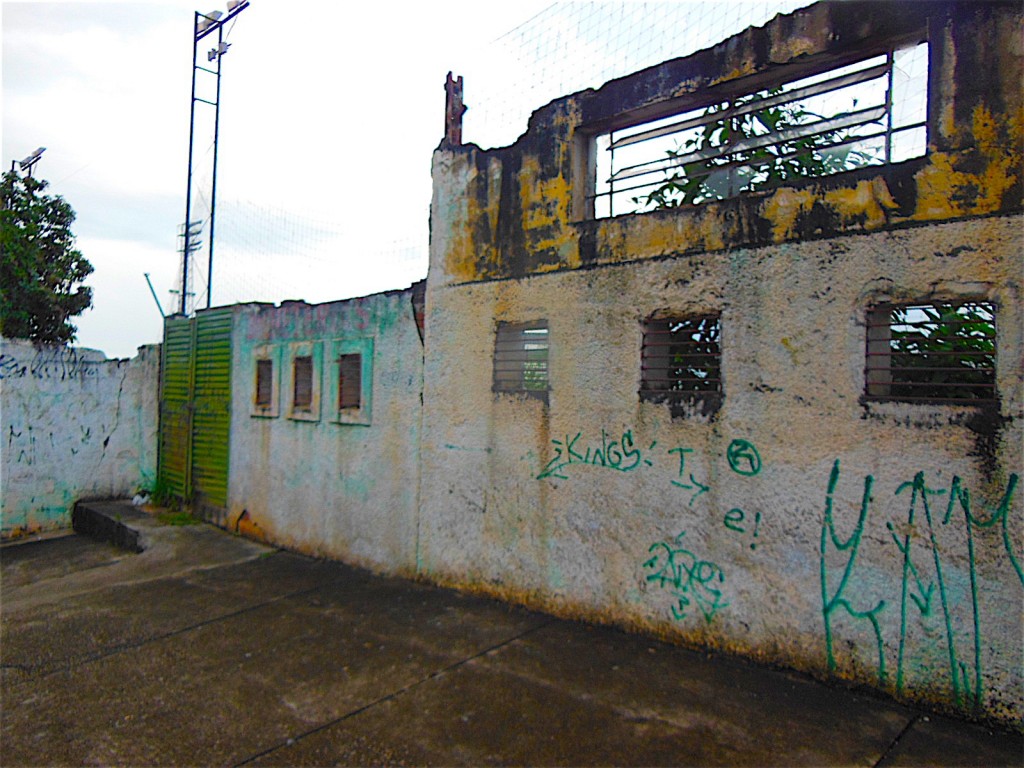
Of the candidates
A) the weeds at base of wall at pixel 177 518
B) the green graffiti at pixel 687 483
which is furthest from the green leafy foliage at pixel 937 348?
the weeds at base of wall at pixel 177 518

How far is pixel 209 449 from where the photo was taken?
8.48 meters

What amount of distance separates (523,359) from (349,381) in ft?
7.38

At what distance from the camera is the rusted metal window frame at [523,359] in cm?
507

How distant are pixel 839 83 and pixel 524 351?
2.72 m

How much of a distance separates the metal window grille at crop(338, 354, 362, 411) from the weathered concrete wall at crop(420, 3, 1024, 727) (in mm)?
1339

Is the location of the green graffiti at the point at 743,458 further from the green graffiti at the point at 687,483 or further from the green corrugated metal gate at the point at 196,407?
the green corrugated metal gate at the point at 196,407

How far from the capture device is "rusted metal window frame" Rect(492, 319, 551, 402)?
507 centimetres

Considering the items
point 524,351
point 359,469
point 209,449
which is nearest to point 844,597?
point 524,351

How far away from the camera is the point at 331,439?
6.71m

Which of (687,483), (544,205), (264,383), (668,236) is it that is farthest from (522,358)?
(264,383)

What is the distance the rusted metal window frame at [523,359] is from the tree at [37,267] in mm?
9203

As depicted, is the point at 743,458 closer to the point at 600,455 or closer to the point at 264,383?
the point at 600,455

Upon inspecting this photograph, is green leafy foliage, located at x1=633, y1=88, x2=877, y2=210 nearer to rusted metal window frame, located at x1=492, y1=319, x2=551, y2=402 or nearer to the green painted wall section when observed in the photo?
rusted metal window frame, located at x1=492, y1=319, x2=551, y2=402

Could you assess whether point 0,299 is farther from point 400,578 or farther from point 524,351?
point 524,351
